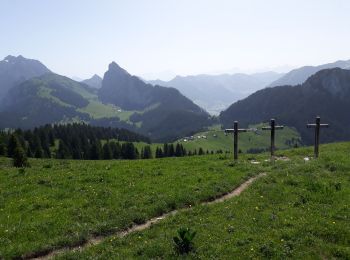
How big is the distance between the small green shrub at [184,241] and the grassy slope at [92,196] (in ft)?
14.1

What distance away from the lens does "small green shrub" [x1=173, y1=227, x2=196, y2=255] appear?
1588 cm

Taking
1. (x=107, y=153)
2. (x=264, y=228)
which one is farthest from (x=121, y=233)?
(x=107, y=153)

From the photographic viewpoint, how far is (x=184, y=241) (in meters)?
16.0

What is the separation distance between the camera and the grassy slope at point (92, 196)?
1812 cm

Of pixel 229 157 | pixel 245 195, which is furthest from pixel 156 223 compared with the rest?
pixel 229 157

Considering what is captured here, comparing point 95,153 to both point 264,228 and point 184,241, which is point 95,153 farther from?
point 184,241

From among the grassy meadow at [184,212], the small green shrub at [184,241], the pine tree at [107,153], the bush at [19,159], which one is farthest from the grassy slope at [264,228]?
the pine tree at [107,153]

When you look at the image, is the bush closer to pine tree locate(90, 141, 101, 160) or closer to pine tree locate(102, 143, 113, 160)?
pine tree locate(90, 141, 101, 160)

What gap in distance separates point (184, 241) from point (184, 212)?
5.17 m

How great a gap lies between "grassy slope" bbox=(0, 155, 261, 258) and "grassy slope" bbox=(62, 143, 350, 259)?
1.73 m

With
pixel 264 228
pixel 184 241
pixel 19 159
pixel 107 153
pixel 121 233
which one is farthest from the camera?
pixel 107 153

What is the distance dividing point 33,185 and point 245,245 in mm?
16321

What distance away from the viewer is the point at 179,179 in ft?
90.8

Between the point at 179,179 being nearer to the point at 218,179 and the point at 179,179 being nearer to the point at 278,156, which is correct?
the point at 218,179
